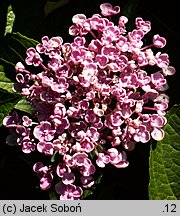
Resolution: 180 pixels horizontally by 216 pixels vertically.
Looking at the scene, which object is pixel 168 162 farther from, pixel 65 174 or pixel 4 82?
pixel 4 82

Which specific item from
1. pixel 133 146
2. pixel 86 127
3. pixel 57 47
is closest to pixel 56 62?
pixel 57 47

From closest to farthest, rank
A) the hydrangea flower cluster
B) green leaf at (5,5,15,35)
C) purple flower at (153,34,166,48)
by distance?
the hydrangea flower cluster
purple flower at (153,34,166,48)
green leaf at (5,5,15,35)

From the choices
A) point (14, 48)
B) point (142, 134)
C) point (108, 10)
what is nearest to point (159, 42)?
point (108, 10)

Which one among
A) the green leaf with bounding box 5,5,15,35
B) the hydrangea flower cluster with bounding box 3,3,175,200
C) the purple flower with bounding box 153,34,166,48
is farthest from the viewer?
the green leaf with bounding box 5,5,15,35

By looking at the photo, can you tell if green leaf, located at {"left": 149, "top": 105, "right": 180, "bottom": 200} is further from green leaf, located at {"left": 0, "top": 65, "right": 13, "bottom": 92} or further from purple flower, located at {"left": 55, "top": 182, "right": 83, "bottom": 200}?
green leaf, located at {"left": 0, "top": 65, "right": 13, "bottom": 92}

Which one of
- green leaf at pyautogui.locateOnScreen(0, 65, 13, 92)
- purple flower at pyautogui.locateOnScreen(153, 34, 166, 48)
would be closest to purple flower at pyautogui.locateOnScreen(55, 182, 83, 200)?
green leaf at pyautogui.locateOnScreen(0, 65, 13, 92)

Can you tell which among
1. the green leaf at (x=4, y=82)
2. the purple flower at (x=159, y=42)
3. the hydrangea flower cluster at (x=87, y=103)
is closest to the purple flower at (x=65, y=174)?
the hydrangea flower cluster at (x=87, y=103)

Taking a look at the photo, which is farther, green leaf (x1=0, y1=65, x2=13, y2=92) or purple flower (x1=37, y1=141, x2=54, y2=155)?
green leaf (x1=0, y1=65, x2=13, y2=92)
